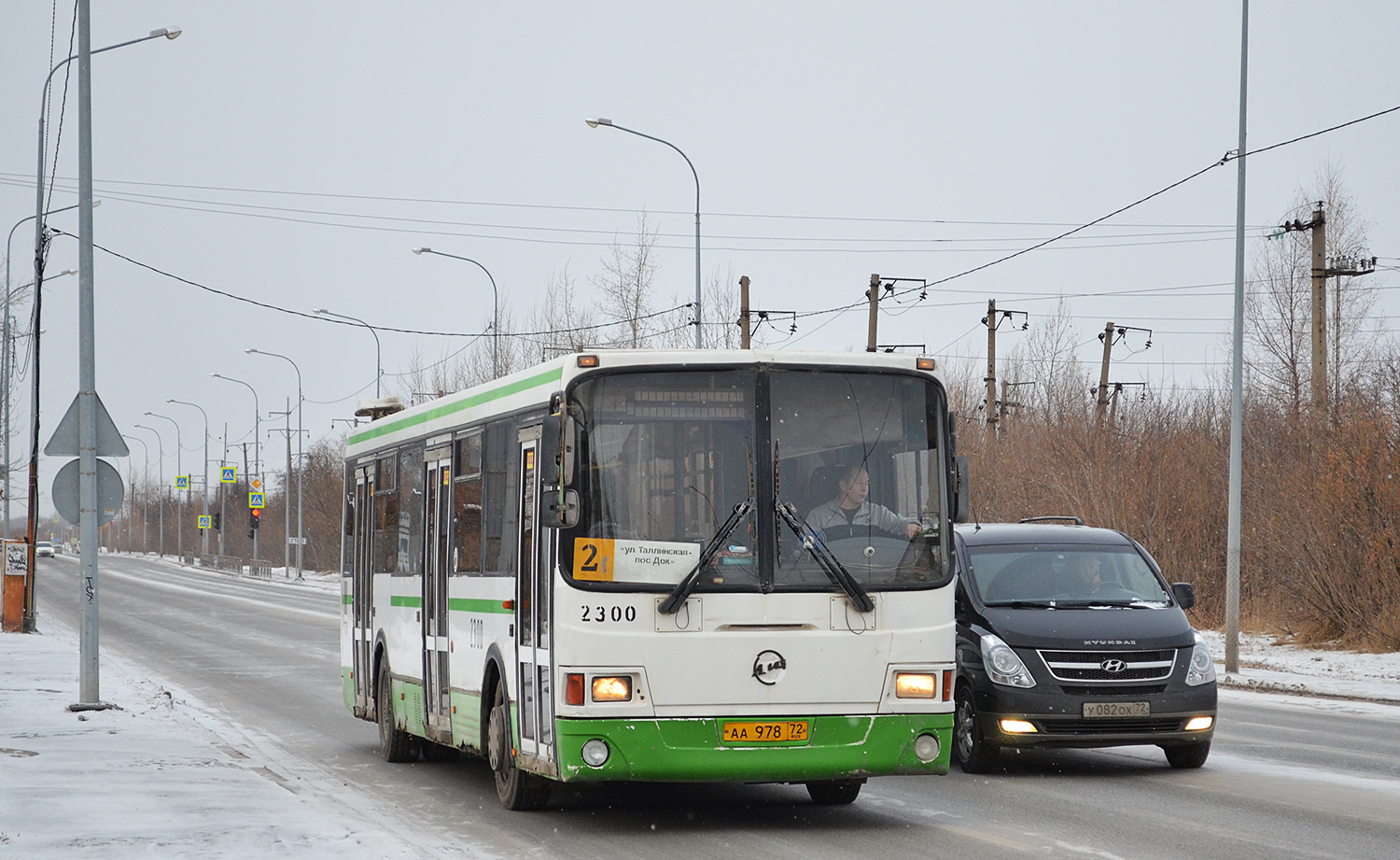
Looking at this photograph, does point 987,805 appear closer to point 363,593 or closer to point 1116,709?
point 1116,709

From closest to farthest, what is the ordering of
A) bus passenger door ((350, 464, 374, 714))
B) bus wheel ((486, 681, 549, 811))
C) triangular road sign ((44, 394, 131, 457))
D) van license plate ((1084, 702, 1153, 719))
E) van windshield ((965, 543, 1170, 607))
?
bus wheel ((486, 681, 549, 811)) < van license plate ((1084, 702, 1153, 719)) < van windshield ((965, 543, 1170, 607)) < bus passenger door ((350, 464, 374, 714)) < triangular road sign ((44, 394, 131, 457))

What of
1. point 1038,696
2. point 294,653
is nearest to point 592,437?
point 1038,696

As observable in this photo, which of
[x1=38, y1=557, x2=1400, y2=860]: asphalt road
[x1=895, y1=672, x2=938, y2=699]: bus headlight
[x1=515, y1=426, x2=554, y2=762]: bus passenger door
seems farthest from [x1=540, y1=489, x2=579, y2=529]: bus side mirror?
[x1=895, y1=672, x2=938, y2=699]: bus headlight

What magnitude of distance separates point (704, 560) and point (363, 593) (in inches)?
265

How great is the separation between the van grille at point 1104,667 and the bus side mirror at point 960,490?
250cm

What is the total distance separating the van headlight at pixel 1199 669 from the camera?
13.0 m

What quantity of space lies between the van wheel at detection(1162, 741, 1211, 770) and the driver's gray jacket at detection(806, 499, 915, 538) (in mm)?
4048

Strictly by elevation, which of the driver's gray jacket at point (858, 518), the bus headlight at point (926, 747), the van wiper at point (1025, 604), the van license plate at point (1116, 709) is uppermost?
the driver's gray jacket at point (858, 518)

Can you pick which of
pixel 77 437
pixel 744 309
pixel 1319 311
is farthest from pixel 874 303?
pixel 77 437

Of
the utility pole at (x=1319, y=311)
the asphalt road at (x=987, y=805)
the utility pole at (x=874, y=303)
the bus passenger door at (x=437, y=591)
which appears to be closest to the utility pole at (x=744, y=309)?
the utility pole at (x=874, y=303)

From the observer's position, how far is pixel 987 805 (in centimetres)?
1138

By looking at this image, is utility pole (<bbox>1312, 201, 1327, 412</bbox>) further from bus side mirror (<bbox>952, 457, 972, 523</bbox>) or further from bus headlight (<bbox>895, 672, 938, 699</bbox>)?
bus headlight (<bbox>895, 672, 938, 699</bbox>)

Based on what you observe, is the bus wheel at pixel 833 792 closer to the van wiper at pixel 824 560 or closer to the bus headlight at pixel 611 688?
the van wiper at pixel 824 560

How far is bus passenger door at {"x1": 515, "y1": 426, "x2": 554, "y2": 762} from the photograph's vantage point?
10.3 m
